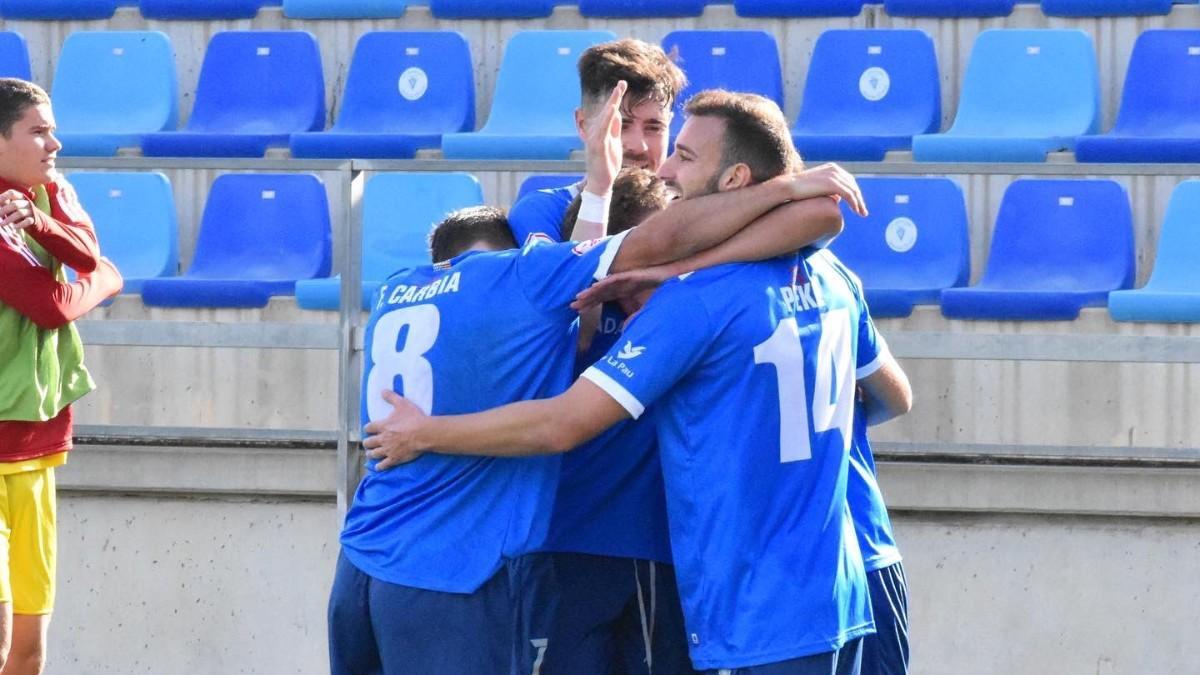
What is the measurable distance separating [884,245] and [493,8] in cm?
219

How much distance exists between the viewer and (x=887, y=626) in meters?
3.37

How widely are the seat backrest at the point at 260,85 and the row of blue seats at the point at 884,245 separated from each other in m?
0.79

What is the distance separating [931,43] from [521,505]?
13.8 ft

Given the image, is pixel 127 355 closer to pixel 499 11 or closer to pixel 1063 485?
pixel 499 11

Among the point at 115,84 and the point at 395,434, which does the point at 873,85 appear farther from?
the point at 395,434

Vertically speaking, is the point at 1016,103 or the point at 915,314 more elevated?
the point at 1016,103

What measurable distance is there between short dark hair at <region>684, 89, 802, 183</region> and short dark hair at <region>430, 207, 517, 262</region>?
482mm

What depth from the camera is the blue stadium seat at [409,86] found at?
7.02 m

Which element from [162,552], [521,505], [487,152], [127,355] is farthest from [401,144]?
[521,505]

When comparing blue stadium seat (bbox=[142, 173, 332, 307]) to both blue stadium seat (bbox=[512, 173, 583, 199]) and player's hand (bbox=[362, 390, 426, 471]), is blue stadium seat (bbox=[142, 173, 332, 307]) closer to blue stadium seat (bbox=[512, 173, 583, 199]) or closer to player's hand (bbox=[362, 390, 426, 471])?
blue stadium seat (bbox=[512, 173, 583, 199])

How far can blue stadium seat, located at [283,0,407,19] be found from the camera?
24.0 ft

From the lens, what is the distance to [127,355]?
5496 millimetres

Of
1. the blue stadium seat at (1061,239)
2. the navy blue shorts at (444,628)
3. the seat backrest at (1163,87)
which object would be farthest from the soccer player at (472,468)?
the seat backrest at (1163,87)

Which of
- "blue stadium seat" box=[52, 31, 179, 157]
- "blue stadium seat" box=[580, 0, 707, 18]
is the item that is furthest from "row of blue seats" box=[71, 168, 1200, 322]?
"blue stadium seat" box=[580, 0, 707, 18]
